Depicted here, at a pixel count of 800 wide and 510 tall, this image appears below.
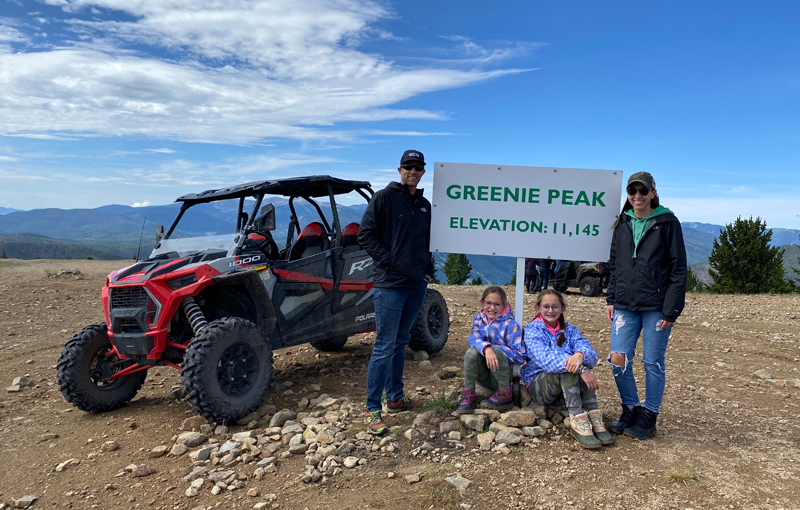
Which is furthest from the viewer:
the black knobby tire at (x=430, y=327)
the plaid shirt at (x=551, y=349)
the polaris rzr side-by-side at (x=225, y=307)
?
the black knobby tire at (x=430, y=327)

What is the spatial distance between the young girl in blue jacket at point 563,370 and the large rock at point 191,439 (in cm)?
265

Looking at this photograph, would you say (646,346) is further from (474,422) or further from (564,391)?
(474,422)

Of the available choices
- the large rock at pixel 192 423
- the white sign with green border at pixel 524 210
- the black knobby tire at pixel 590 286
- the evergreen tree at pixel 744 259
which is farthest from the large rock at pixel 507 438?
the evergreen tree at pixel 744 259

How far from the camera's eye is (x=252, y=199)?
18.8ft

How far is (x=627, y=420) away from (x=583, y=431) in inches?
19.8

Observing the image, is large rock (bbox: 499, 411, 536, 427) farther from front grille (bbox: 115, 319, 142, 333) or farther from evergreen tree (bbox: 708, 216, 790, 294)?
evergreen tree (bbox: 708, 216, 790, 294)

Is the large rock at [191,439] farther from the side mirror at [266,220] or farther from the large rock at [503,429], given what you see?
the large rock at [503,429]

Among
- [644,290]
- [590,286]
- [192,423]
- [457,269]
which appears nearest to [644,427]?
[644,290]

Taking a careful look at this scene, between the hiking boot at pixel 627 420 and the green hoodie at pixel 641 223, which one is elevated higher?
the green hoodie at pixel 641 223

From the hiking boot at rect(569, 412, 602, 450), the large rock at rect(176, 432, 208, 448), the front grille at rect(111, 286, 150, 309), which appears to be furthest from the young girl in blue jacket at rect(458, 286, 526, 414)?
the front grille at rect(111, 286, 150, 309)

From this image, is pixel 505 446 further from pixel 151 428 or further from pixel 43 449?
pixel 43 449

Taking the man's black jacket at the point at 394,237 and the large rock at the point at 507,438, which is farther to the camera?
the man's black jacket at the point at 394,237

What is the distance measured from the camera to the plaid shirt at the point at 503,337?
4203mm

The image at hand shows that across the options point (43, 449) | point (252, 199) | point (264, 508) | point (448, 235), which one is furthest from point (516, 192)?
point (43, 449)
